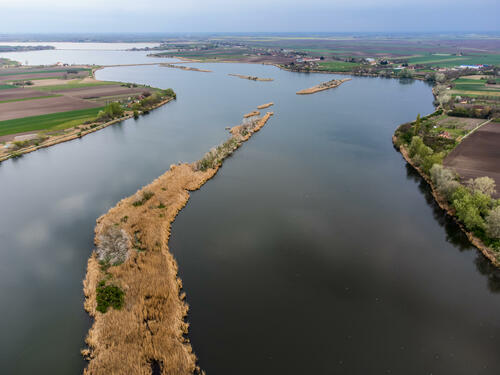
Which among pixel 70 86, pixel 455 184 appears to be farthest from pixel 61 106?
pixel 455 184

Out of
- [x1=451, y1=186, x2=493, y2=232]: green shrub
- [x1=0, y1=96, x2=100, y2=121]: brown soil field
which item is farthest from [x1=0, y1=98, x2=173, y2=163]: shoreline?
[x1=451, y1=186, x2=493, y2=232]: green shrub

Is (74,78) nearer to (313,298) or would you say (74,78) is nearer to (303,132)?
(303,132)

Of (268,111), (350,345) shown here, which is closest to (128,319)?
(350,345)

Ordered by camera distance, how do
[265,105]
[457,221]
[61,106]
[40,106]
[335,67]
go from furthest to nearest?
[335,67]
[265,105]
[61,106]
[40,106]
[457,221]

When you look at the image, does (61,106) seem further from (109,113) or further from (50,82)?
(50,82)

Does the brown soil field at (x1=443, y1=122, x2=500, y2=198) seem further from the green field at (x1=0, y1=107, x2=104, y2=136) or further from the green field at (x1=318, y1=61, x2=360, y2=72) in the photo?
the green field at (x1=318, y1=61, x2=360, y2=72)

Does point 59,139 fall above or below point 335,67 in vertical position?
below
